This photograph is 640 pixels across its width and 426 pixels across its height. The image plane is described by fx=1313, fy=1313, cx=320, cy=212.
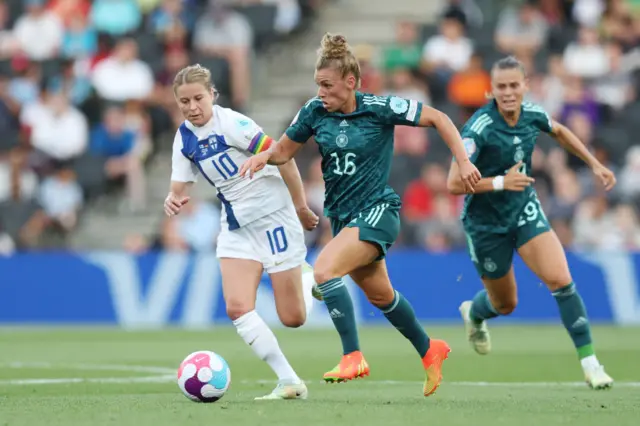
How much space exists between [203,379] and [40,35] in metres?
14.4

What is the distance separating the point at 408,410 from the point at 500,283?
3.26m

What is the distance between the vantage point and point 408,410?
26.2 ft

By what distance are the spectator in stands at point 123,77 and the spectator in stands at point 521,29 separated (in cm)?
562

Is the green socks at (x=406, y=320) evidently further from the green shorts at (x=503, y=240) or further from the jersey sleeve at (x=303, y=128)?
the green shorts at (x=503, y=240)

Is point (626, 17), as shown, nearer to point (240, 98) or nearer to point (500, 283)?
point (240, 98)

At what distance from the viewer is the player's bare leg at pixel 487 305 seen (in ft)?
36.3

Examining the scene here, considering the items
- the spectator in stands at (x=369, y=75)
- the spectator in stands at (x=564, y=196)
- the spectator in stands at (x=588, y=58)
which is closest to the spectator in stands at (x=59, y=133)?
the spectator in stands at (x=369, y=75)

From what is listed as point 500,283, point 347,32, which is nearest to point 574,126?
point 347,32

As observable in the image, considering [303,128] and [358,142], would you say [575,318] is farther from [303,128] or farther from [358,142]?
[303,128]

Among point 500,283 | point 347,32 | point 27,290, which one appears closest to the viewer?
point 500,283

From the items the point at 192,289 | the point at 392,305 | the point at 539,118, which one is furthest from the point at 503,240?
the point at 192,289

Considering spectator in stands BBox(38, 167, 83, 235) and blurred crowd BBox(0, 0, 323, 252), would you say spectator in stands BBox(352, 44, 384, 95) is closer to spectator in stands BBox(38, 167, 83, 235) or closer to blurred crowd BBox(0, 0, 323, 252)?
blurred crowd BBox(0, 0, 323, 252)

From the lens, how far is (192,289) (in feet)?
58.9

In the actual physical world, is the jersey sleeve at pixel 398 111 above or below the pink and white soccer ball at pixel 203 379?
above
